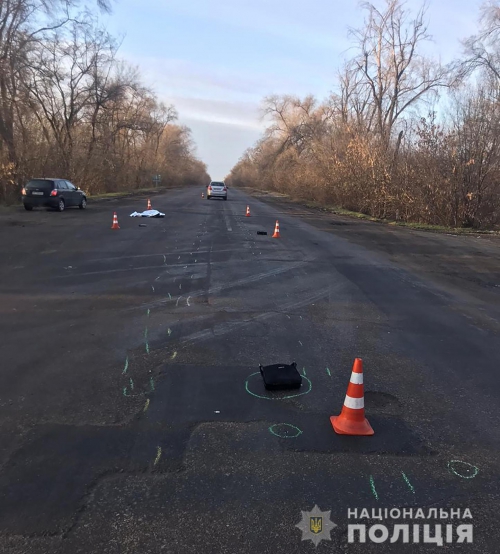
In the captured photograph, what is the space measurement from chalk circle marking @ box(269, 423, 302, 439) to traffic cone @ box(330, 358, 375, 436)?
34cm

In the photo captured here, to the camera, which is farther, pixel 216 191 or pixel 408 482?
pixel 216 191

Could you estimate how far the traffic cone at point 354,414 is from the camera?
385 centimetres

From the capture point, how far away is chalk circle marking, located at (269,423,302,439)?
3762 mm

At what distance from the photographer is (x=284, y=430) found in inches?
151

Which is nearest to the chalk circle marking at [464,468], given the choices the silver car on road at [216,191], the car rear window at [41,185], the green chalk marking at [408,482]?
the green chalk marking at [408,482]

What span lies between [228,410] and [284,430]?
57 centimetres

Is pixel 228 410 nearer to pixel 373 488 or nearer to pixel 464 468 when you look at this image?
pixel 373 488

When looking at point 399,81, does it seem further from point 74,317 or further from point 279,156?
point 74,317

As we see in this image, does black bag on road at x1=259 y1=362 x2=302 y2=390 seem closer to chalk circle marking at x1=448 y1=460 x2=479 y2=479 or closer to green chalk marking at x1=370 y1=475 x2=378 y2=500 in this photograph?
green chalk marking at x1=370 y1=475 x2=378 y2=500

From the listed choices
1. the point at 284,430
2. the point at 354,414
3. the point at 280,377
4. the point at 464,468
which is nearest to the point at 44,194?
the point at 280,377

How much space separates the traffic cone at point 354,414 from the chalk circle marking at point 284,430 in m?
0.34

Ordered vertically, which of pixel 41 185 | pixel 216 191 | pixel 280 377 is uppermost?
pixel 41 185

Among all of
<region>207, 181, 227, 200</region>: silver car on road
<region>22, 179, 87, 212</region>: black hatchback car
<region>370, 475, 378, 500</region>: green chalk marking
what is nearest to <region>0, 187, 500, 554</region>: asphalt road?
<region>370, 475, 378, 500</region>: green chalk marking

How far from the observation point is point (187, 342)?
5.80m
